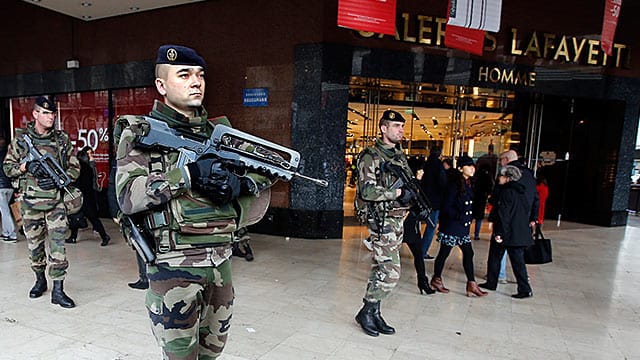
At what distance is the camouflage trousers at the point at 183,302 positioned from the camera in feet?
5.67

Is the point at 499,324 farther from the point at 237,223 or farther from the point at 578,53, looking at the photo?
the point at 578,53

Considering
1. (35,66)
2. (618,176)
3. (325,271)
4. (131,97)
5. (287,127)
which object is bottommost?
(325,271)

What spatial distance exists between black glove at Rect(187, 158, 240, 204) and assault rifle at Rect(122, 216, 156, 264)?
0.37 meters

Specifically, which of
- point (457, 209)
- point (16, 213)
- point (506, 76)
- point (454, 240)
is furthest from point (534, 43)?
point (16, 213)

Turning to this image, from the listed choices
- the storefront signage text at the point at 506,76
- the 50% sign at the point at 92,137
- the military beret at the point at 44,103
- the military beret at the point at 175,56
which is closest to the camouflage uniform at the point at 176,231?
the military beret at the point at 175,56

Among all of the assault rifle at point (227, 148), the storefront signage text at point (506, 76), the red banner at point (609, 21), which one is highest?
the red banner at point (609, 21)

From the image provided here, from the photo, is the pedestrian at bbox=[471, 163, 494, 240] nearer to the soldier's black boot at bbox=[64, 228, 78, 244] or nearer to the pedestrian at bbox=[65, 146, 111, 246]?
the pedestrian at bbox=[65, 146, 111, 246]

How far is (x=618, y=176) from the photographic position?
9.36m

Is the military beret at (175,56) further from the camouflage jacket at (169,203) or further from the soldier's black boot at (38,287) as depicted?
the soldier's black boot at (38,287)

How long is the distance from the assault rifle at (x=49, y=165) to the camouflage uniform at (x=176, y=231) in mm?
2514

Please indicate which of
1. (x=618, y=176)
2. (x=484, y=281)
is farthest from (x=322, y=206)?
(x=618, y=176)

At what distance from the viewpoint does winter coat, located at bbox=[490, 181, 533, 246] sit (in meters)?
4.40

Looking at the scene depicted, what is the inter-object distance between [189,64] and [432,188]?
14.4 feet

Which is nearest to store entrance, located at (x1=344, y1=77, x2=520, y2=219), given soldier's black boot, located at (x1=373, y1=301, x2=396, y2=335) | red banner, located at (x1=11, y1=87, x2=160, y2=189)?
soldier's black boot, located at (x1=373, y1=301, x2=396, y2=335)
